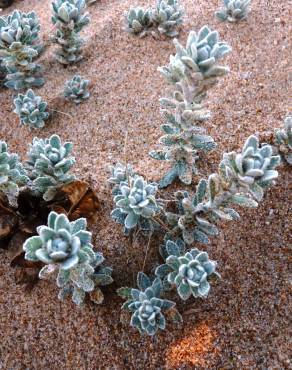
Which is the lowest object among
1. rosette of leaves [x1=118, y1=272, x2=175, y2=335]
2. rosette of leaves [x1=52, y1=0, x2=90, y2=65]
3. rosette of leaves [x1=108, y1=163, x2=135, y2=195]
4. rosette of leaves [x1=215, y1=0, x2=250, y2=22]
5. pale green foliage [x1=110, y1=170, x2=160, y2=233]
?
rosette of leaves [x1=118, y1=272, x2=175, y2=335]

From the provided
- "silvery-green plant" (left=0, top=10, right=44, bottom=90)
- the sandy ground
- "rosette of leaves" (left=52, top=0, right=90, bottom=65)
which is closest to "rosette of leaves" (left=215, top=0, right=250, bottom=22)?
the sandy ground

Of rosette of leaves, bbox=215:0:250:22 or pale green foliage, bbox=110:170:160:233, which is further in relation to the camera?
rosette of leaves, bbox=215:0:250:22

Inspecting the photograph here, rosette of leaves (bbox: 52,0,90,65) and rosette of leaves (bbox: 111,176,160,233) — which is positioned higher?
rosette of leaves (bbox: 52,0,90,65)

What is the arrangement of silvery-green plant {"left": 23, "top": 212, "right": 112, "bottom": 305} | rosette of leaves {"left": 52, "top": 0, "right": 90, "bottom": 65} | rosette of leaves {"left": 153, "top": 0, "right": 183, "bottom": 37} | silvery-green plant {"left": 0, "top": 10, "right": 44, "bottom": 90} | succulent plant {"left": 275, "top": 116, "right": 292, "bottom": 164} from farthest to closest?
1. rosette of leaves {"left": 153, "top": 0, "right": 183, "bottom": 37}
2. rosette of leaves {"left": 52, "top": 0, "right": 90, "bottom": 65}
3. silvery-green plant {"left": 0, "top": 10, "right": 44, "bottom": 90}
4. succulent plant {"left": 275, "top": 116, "right": 292, "bottom": 164}
5. silvery-green plant {"left": 23, "top": 212, "right": 112, "bottom": 305}

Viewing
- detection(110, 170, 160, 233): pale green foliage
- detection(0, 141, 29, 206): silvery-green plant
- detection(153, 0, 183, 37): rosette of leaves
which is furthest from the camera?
detection(153, 0, 183, 37): rosette of leaves

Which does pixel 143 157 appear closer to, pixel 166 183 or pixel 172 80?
pixel 166 183

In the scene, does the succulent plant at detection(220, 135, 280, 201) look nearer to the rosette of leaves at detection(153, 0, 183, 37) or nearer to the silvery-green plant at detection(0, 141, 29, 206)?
the silvery-green plant at detection(0, 141, 29, 206)

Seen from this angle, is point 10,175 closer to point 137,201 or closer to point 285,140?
point 137,201

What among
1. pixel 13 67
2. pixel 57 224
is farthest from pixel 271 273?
pixel 13 67
